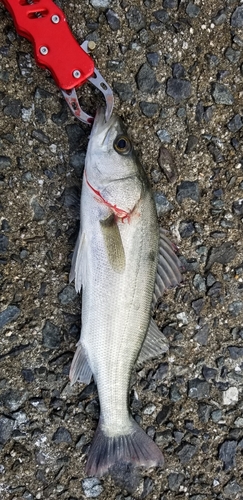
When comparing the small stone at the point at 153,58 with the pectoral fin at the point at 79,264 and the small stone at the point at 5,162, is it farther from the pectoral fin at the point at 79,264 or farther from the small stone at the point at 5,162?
the pectoral fin at the point at 79,264

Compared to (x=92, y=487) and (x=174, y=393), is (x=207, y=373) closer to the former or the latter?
(x=174, y=393)

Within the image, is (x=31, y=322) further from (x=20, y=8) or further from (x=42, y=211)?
(x=20, y=8)

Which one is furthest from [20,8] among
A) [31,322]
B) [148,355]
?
[148,355]

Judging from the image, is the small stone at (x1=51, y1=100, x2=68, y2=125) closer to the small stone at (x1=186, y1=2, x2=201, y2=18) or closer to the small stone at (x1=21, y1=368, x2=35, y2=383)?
the small stone at (x1=186, y1=2, x2=201, y2=18)

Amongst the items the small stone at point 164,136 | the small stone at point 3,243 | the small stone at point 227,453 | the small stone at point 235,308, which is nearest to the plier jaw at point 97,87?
the small stone at point 164,136

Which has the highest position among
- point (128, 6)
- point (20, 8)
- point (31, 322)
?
point (20, 8)
